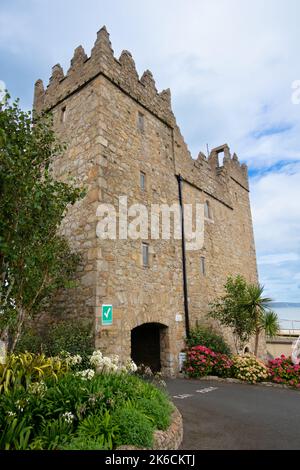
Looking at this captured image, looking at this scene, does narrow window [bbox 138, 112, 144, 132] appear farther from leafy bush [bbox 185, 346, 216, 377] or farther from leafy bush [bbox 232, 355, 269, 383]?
leafy bush [bbox 232, 355, 269, 383]

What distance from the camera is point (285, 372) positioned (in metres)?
8.89

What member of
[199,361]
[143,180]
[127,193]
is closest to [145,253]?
[127,193]

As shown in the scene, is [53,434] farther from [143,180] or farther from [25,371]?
[143,180]

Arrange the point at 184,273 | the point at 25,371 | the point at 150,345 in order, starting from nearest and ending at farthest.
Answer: the point at 25,371
the point at 184,273
the point at 150,345

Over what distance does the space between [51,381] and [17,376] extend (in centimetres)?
53

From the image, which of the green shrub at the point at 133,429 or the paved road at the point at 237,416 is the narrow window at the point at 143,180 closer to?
the paved road at the point at 237,416

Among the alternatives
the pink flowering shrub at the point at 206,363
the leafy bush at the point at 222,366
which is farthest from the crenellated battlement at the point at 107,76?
the leafy bush at the point at 222,366

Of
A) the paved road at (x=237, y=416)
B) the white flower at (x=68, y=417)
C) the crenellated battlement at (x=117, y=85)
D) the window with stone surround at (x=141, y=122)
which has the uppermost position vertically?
the crenellated battlement at (x=117, y=85)

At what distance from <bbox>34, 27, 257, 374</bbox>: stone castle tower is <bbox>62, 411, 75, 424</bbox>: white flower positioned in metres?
3.76

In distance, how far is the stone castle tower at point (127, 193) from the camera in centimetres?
810

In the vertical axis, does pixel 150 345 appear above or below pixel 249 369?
above

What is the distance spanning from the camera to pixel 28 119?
5.45 meters

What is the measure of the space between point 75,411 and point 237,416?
3.41 meters

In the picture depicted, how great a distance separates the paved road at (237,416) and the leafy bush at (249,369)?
51 centimetres
